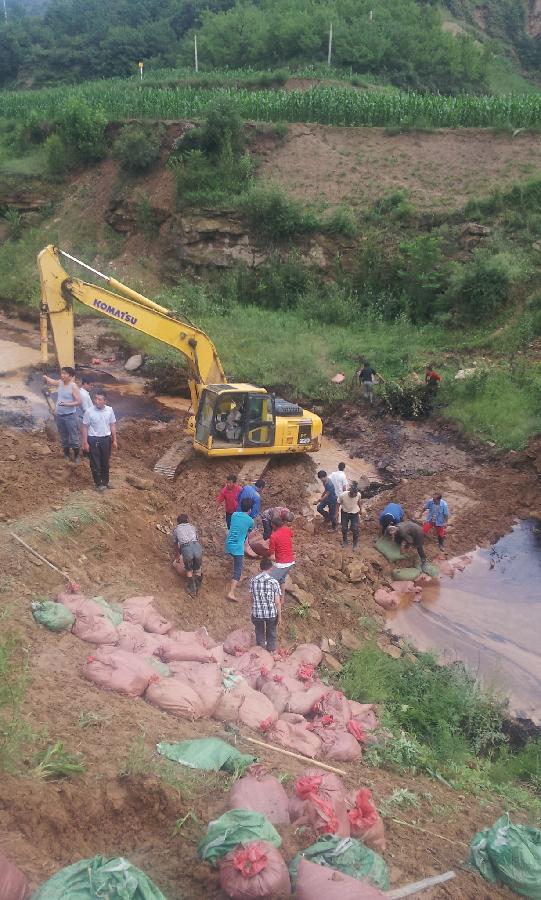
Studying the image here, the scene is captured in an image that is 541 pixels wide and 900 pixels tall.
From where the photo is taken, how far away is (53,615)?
779cm

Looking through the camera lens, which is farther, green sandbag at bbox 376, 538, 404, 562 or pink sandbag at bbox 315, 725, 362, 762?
green sandbag at bbox 376, 538, 404, 562

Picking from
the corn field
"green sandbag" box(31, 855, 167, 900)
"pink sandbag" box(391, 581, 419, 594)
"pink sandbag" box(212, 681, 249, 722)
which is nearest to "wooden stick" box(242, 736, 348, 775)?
"pink sandbag" box(212, 681, 249, 722)

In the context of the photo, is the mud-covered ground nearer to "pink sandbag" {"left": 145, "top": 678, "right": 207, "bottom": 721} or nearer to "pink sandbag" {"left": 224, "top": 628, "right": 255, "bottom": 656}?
"pink sandbag" {"left": 145, "top": 678, "right": 207, "bottom": 721}

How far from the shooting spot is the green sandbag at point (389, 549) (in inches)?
482

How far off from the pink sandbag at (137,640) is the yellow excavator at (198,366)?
5.82 meters

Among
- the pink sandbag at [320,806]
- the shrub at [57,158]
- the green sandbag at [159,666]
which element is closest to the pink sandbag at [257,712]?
the green sandbag at [159,666]

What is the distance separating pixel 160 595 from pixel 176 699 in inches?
107

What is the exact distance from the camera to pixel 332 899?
4.44m

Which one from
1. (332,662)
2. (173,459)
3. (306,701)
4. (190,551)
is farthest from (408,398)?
(306,701)

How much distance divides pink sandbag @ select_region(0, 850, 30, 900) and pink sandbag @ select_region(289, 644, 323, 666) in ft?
15.3

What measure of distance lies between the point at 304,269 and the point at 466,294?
558 centimetres

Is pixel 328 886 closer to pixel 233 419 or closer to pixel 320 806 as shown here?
pixel 320 806

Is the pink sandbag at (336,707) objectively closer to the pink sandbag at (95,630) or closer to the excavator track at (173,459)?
the pink sandbag at (95,630)

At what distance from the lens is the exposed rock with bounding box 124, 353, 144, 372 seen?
21062 millimetres
